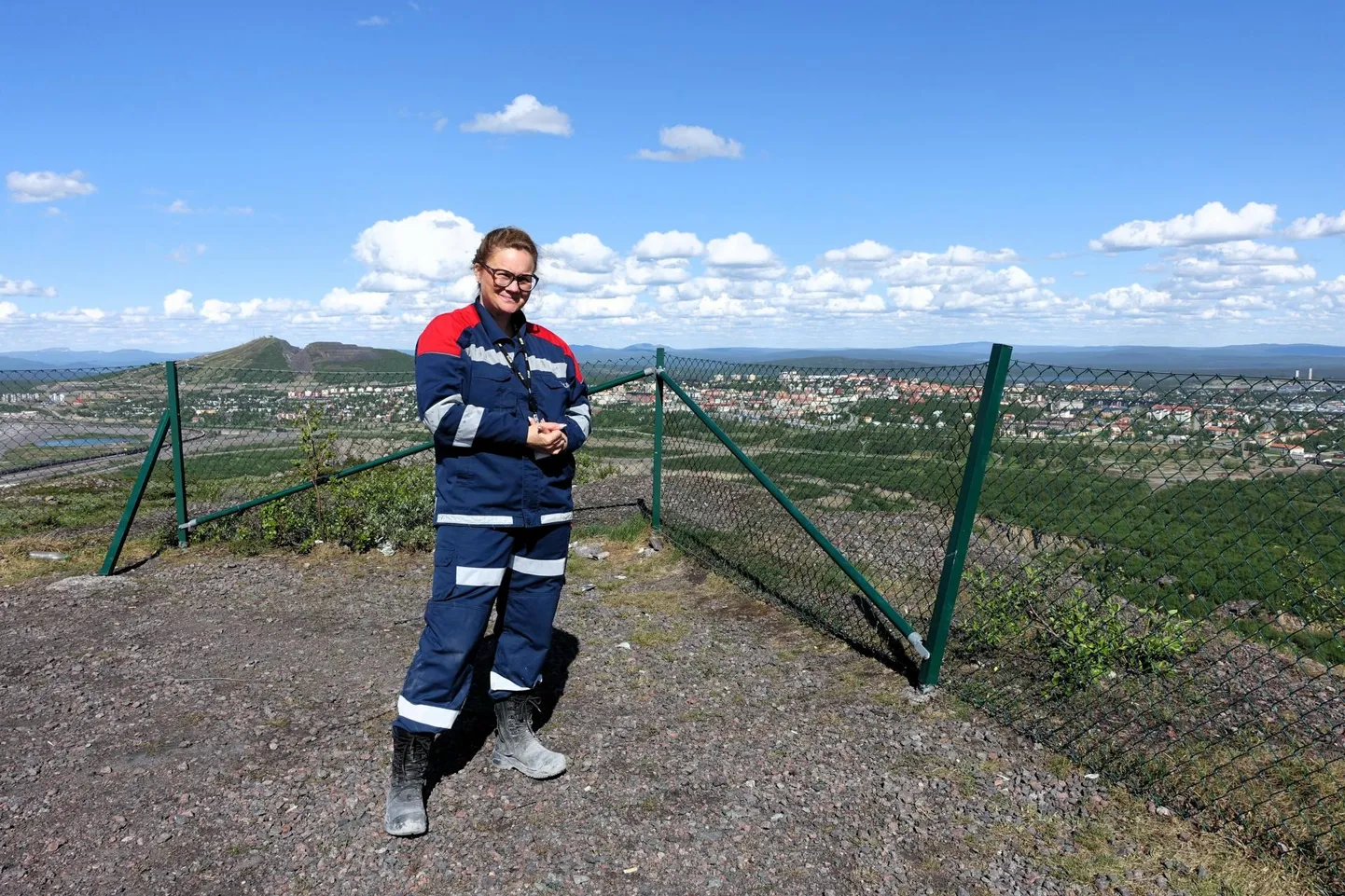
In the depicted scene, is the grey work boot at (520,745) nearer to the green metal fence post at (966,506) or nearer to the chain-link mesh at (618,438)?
the green metal fence post at (966,506)

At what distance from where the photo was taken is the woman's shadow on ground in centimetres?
374

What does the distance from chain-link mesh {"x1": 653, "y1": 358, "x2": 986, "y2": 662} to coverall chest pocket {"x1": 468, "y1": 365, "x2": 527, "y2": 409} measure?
227 centimetres

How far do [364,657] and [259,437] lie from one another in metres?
4.05

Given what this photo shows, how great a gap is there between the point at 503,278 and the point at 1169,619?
12.0ft

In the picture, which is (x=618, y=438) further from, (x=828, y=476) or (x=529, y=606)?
(x=529, y=606)

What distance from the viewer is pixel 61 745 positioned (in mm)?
3926

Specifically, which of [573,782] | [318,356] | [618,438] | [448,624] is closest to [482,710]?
[573,782]

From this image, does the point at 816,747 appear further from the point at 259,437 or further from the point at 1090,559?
the point at 259,437

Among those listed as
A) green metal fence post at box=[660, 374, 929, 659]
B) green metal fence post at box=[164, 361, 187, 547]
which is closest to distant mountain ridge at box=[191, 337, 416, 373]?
green metal fence post at box=[164, 361, 187, 547]

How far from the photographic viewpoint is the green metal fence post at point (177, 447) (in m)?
6.87

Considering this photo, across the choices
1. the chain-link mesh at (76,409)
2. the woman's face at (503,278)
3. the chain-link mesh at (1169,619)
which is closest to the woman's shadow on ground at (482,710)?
the woman's face at (503,278)

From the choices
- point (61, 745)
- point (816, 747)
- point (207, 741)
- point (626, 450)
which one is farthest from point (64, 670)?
point (626, 450)

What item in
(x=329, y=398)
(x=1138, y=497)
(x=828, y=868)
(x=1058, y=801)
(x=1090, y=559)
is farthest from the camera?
(x=329, y=398)

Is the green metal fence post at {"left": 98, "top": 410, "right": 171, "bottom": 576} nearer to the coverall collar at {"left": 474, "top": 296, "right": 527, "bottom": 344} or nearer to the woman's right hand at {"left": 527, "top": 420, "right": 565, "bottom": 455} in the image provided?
the coverall collar at {"left": 474, "top": 296, "right": 527, "bottom": 344}
